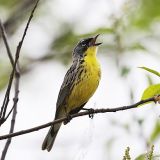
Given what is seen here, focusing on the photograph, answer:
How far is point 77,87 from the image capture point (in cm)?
670

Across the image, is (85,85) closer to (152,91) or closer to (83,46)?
(83,46)

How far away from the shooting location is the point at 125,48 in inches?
261

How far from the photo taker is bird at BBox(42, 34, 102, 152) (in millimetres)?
6520

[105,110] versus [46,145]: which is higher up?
[46,145]

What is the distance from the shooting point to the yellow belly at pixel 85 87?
6.51 m

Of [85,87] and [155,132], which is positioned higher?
[85,87]

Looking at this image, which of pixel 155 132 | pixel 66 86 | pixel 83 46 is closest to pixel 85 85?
pixel 66 86

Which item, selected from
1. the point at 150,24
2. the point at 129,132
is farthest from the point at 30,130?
the point at 150,24

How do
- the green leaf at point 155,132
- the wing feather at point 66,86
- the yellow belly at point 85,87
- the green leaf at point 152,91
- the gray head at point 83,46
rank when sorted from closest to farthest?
the green leaf at point 152,91 < the green leaf at point 155,132 < the yellow belly at point 85,87 < the wing feather at point 66,86 < the gray head at point 83,46

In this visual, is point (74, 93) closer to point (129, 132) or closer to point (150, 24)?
point (129, 132)

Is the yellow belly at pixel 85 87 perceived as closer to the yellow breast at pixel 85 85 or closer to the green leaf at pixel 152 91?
the yellow breast at pixel 85 85

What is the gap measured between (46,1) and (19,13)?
8.06 feet

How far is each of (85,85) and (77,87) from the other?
0.14 m

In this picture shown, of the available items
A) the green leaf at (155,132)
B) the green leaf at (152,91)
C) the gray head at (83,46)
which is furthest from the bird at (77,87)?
the green leaf at (152,91)
